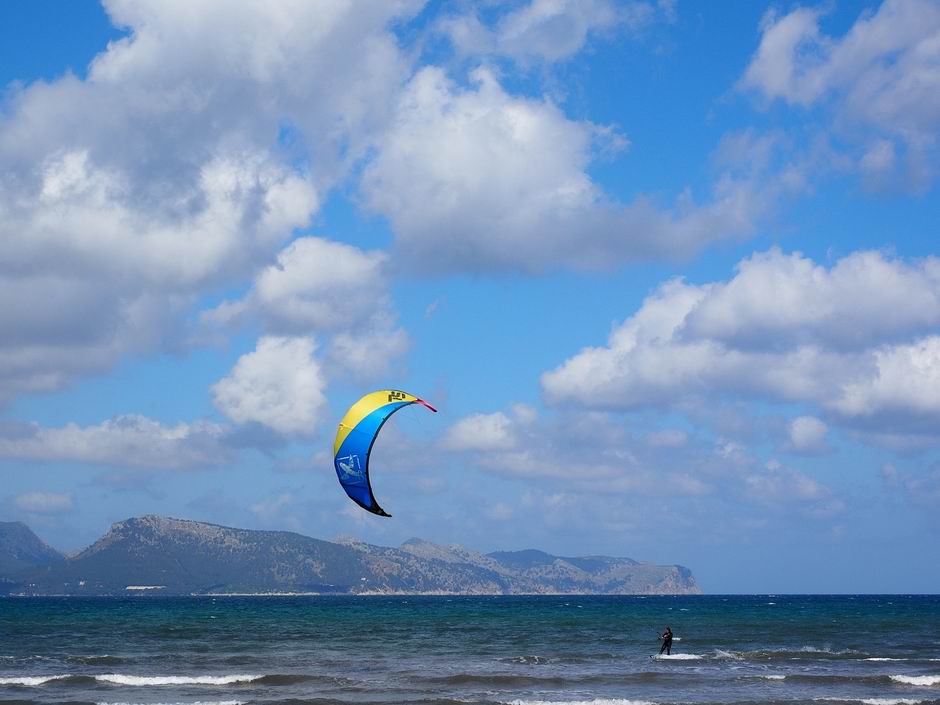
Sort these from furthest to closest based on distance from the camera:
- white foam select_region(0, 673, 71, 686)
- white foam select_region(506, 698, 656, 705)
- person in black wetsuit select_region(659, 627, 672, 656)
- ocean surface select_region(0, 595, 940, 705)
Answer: person in black wetsuit select_region(659, 627, 672, 656), white foam select_region(0, 673, 71, 686), ocean surface select_region(0, 595, 940, 705), white foam select_region(506, 698, 656, 705)

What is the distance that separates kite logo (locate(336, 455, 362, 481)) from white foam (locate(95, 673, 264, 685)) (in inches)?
594

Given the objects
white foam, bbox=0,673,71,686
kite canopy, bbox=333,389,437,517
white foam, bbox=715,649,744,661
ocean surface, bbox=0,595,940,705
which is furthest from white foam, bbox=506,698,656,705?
white foam, bbox=0,673,71,686

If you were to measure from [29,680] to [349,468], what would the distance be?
2017cm

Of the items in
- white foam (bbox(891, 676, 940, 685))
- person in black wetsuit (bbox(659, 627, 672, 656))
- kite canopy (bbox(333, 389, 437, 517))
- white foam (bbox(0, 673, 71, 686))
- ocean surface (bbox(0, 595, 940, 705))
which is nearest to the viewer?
kite canopy (bbox(333, 389, 437, 517))

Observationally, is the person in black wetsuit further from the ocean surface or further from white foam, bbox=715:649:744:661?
white foam, bbox=715:649:744:661

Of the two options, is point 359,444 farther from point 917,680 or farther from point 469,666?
point 917,680

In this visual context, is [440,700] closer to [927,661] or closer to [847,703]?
[847,703]

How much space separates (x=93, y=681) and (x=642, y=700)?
2158 cm

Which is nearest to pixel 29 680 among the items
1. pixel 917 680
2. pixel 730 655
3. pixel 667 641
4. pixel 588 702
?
pixel 588 702

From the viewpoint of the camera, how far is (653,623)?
8706cm

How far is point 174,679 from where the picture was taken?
41156mm

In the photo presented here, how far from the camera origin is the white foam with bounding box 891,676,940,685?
3909 cm

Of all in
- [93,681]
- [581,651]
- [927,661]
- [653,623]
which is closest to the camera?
[93,681]

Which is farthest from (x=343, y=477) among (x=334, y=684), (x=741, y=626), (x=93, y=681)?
(x=741, y=626)
